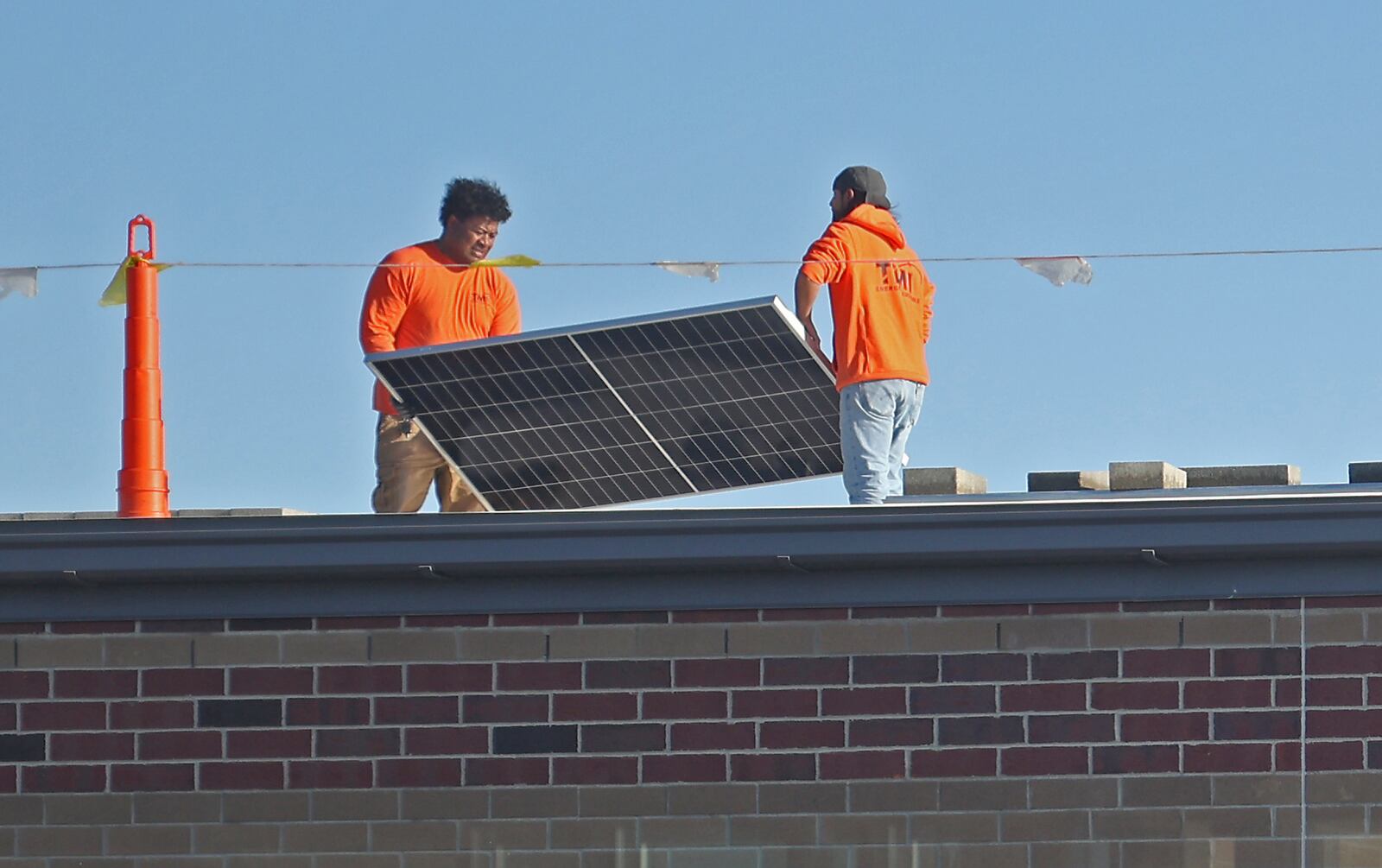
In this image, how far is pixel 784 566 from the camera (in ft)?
23.8

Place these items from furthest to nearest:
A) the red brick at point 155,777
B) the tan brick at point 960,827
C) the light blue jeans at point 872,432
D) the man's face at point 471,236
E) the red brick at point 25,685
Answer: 1. the man's face at point 471,236
2. the light blue jeans at point 872,432
3. the red brick at point 25,685
4. the red brick at point 155,777
5. the tan brick at point 960,827

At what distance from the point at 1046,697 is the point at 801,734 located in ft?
2.84

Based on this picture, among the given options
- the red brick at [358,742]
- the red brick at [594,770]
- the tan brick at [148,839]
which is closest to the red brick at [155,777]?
the tan brick at [148,839]

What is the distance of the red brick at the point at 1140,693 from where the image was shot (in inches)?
283

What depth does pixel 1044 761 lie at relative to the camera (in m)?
7.20

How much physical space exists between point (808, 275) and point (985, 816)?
229 centimetres

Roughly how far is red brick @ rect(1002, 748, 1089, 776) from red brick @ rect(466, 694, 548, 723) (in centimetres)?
165

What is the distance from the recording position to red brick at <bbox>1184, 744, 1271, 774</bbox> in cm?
714

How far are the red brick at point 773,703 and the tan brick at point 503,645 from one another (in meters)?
0.72

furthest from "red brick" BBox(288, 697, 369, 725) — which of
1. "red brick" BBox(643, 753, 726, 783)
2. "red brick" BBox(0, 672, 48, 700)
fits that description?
"red brick" BBox(643, 753, 726, 783)

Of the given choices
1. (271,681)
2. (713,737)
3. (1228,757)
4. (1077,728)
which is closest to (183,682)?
(271,681)

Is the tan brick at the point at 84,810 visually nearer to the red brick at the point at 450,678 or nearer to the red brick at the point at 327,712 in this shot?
the red brick at the point at 327,712

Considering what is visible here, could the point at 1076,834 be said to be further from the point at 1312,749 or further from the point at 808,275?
the point at 808,275

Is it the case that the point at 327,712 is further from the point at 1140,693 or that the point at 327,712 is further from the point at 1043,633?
the point at 1140,693
